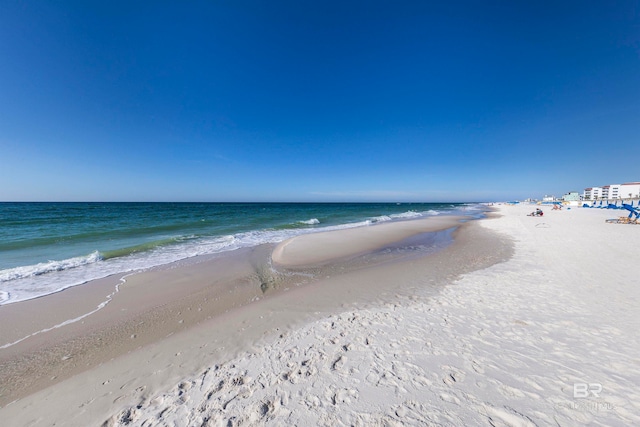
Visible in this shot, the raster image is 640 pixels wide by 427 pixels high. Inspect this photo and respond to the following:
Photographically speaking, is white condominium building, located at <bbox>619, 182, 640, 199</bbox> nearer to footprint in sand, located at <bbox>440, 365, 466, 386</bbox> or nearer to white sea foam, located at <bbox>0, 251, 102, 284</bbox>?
footprint in sand, located at <bbox>440, 365, 466, 386</bbox>

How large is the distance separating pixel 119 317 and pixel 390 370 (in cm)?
639

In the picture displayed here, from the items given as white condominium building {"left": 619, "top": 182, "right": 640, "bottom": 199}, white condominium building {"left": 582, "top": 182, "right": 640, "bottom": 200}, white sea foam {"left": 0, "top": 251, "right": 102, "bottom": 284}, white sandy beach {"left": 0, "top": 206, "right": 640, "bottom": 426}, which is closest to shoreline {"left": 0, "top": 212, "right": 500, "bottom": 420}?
white sandy beach {"left": 0, "top": 206, "right": 640, "bottom": 426}

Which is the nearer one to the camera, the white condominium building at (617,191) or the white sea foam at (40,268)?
the white sea foam at (40,268)

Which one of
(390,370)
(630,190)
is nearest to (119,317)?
(390,370)

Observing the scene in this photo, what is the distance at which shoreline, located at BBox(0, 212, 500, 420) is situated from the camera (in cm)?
393

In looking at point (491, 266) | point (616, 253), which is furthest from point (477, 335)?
point (616, 253)

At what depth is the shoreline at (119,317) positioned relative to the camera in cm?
393

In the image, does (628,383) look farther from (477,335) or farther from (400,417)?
(400,417)

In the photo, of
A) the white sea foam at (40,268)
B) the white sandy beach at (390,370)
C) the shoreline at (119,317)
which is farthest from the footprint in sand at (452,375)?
the white sea foam at (40,268)

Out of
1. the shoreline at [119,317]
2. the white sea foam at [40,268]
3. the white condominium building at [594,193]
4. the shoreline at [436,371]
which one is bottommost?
the shoreline at [119,317]

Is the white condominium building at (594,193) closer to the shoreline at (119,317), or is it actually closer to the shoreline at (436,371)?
the shoreline at (436,371)

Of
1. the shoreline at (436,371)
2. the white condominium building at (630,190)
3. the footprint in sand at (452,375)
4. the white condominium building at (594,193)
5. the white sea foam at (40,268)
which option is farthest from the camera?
the white condominium building at (594,193)

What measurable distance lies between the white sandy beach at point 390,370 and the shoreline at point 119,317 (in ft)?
0.95

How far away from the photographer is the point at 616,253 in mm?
9344
